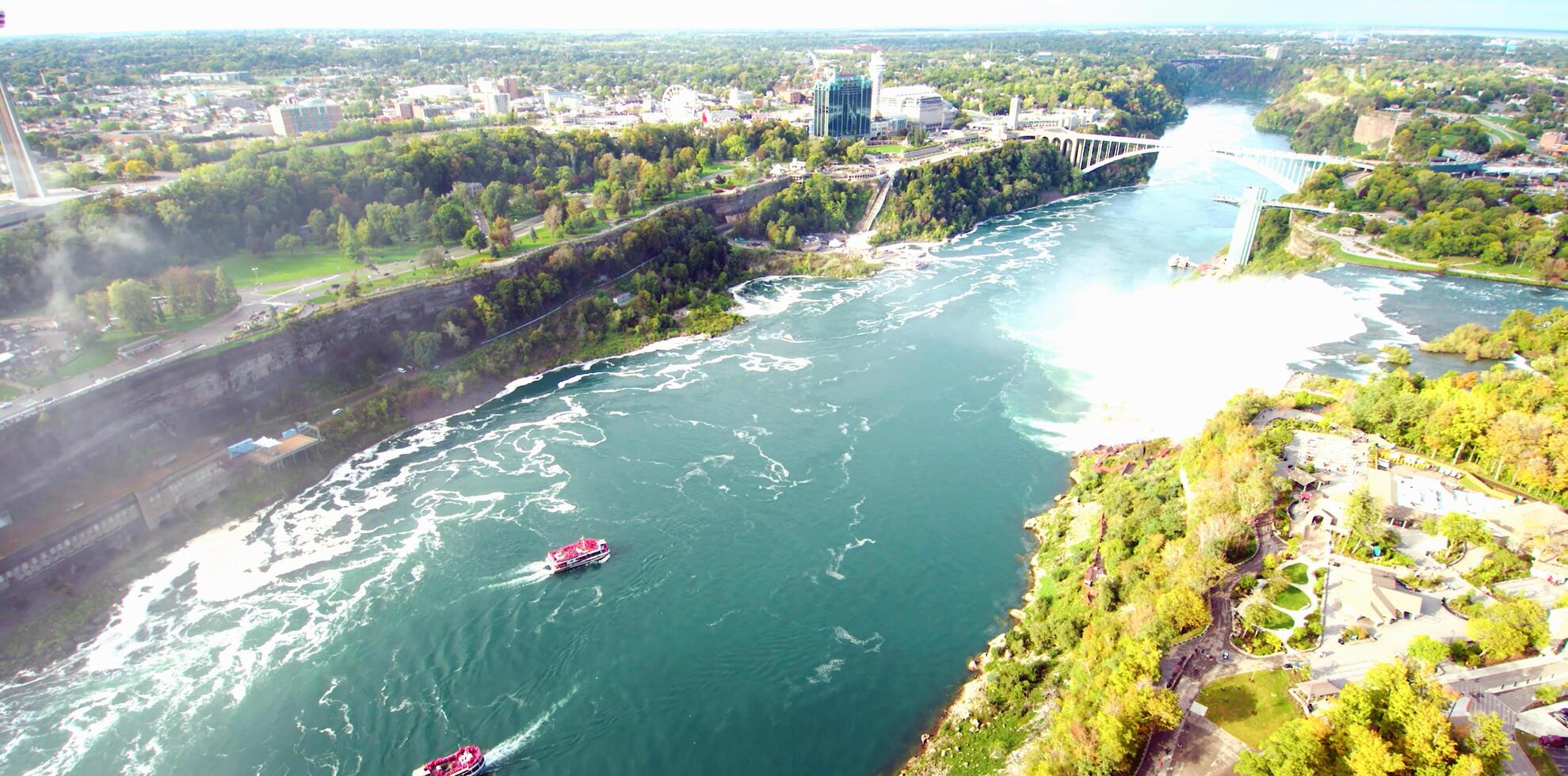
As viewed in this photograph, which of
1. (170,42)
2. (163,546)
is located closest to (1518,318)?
(163,546)

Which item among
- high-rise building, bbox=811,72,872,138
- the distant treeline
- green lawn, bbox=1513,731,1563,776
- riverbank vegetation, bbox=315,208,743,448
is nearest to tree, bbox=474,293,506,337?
riverbank vegetation, bbox=315,208,743,448

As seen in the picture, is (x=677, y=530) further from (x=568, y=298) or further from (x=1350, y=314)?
(x=1350, y=314)

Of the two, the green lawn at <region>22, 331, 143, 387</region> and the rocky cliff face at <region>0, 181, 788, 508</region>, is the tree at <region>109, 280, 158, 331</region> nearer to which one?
the green lawn at <region>22, 331, 143, 387</region>

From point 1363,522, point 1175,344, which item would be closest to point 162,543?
point 1363,522

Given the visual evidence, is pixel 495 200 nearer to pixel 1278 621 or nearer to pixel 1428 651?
pixel 1278 621

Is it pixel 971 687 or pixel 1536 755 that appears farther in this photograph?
pixel 971 687

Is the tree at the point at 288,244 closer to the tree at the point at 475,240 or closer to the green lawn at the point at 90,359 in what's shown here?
the tree at the point at 475,240
